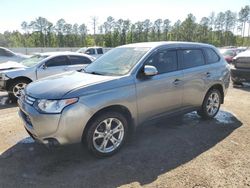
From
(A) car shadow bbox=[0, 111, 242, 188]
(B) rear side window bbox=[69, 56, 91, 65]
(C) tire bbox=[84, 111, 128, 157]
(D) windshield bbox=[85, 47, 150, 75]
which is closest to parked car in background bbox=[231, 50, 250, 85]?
(A) car shadow bbox=[0, 111, 242, 188]

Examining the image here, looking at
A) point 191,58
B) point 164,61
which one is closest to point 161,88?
point 164,61

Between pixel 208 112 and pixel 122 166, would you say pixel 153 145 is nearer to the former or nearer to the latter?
pixel 122 166

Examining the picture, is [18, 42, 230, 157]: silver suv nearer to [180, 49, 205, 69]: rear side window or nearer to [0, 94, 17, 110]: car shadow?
[180, 49, 205, 69]: rear side window

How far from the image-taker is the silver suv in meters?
3.56

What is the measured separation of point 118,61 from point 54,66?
4.26 metres

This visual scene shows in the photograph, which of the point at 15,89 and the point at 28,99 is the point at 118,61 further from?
the point at 15,89

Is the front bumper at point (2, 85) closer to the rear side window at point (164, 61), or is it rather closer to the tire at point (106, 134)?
the tire at point (106, 134)

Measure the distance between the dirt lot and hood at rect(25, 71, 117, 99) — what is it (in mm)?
989

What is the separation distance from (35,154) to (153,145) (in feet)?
6.42

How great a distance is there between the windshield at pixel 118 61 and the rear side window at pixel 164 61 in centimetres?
20

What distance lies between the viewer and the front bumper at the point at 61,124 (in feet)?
11.5

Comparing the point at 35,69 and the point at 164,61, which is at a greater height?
the point at 164,61

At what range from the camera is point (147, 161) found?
3920 mm

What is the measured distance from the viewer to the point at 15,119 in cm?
602
